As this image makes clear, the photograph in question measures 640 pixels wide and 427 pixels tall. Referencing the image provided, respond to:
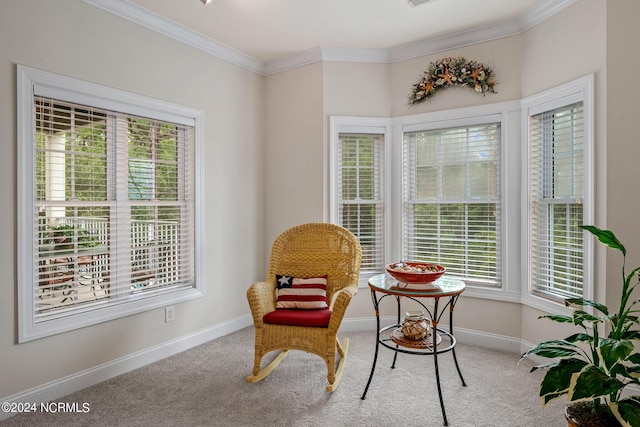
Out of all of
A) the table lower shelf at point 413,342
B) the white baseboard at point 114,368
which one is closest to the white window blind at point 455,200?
the table lower shelf at point 413,342

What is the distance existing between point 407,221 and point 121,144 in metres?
2.66

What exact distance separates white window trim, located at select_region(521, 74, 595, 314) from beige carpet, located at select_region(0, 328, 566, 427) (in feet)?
2.01

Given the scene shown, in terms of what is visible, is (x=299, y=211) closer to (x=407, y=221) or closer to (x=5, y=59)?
(x=407, y=221)

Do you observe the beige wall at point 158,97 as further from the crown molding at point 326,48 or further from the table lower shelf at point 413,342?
the table lower shelf at point 413,342

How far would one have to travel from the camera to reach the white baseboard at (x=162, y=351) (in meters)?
2.46

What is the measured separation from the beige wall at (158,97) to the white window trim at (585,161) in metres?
2.57

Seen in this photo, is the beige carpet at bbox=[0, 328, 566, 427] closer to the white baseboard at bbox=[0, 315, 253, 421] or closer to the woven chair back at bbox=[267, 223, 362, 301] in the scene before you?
the white baseboard at bbox=[0, 315, 253, 421]

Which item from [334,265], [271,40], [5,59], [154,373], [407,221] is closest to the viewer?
[5,59]

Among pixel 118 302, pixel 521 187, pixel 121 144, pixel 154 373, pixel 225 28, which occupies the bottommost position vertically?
pixel 154 373

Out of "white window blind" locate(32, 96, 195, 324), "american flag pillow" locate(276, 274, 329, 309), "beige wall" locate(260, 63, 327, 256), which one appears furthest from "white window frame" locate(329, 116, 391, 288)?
"white window blind" locate(32, 96, 195, 324)

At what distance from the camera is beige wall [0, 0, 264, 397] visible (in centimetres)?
233

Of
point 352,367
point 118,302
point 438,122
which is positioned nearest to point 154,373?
point 118,302

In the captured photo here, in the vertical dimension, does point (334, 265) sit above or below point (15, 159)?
below

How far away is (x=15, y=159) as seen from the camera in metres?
2.35
